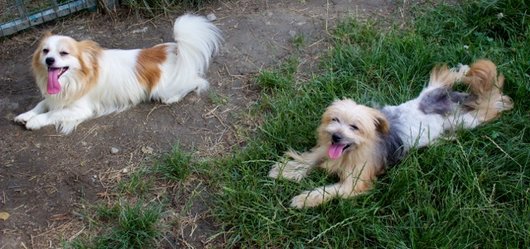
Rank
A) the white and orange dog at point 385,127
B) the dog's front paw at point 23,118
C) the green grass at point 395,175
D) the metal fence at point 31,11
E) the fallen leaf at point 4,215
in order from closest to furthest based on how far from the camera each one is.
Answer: the green grass at point 395,175
the white and orange dog at point 385,127
the fallen leaf at point 4,215
the dog's front paw at point 23,118
the metal fence at point 31,11

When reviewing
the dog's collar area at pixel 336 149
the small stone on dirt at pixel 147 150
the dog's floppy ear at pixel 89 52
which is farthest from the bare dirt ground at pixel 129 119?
the dog's collar area at pixel 336 149

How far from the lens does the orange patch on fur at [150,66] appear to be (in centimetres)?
384

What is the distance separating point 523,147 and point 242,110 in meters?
1.80

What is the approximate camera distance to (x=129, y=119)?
380cm

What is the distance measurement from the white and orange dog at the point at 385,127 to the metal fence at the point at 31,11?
2.66 metres

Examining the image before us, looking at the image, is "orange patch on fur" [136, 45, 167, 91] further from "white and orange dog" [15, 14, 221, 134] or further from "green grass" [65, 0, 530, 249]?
"green grass" [65, 0, 530, 249]

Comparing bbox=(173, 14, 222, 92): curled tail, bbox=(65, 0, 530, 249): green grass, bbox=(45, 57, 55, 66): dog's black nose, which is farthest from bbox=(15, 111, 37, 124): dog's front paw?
bbox=(173, 14, 222, 92): curled tail

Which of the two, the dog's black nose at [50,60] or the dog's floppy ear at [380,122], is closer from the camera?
the dog's floppy ear at [380,122]

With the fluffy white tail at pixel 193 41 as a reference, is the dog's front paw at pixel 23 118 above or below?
below

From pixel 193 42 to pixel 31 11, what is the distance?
1.81 meters

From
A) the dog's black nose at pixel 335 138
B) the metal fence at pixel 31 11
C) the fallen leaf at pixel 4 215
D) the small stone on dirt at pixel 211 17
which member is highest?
the metal fence at pixel 31 11

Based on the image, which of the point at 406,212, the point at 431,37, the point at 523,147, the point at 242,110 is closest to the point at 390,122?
the point at 406,212

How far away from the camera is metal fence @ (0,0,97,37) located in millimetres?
4629

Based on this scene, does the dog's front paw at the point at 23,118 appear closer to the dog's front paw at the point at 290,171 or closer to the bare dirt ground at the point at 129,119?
the bare dirt ground at the point at 129,119
